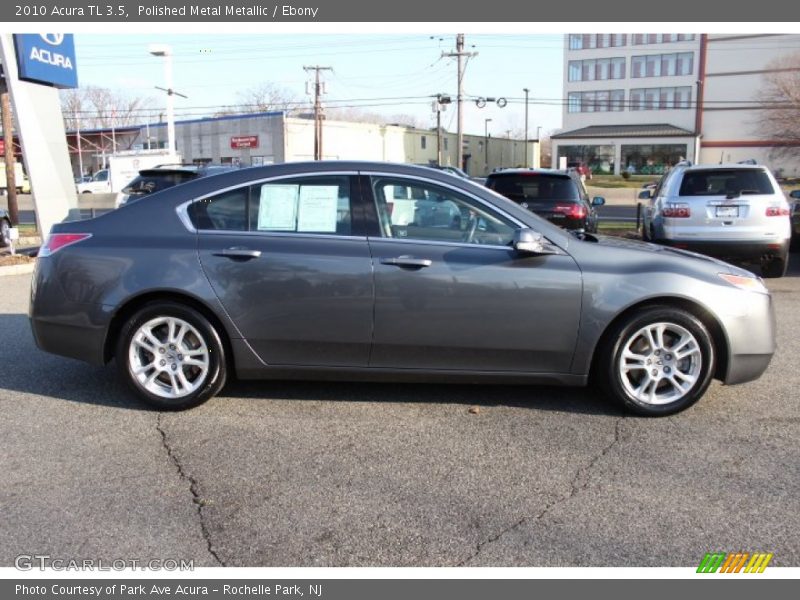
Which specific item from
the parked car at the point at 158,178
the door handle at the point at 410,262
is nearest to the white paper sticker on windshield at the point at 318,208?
the door handle at the point at 410,262

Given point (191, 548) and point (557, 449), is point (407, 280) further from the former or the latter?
point (191, 548)

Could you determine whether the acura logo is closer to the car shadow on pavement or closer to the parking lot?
the car shadow on pavement

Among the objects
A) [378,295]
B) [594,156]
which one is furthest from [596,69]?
[378,295]

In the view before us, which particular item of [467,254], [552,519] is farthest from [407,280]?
[552,519]

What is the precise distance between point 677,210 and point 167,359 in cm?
749

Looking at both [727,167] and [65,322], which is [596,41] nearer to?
[727,167]

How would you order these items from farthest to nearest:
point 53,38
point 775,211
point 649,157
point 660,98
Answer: point 660,98
point 649,157
point 53,38
point 775,211

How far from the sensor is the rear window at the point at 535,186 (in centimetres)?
1079

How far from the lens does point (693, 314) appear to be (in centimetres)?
466

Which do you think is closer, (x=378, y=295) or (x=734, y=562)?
(x=734, y=562)

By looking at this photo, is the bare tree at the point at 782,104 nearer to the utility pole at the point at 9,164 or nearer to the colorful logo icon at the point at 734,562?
the utility pole at the point at 9,164

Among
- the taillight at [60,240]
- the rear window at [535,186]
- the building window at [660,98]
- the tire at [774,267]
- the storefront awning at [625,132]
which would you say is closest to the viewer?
the taillight at [60,240]

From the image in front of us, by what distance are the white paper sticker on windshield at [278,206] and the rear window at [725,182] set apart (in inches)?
270

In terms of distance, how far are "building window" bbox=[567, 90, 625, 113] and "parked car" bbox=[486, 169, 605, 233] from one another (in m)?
77.9
